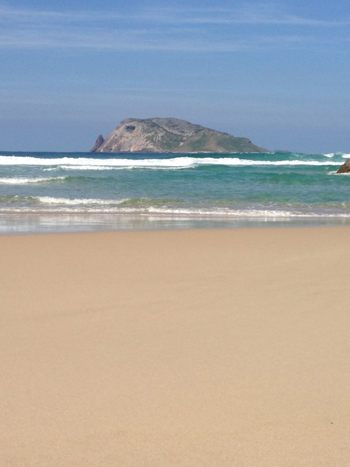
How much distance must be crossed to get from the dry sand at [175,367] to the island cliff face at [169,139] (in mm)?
105440

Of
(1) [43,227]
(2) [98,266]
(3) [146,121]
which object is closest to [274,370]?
(2) [98,266]

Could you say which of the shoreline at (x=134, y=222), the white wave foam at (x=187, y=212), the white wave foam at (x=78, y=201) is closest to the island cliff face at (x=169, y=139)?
the white wave foam at (x=78, y=201)

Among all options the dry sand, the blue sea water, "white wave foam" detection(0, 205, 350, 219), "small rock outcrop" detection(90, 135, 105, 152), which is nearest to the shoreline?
the blue sea water

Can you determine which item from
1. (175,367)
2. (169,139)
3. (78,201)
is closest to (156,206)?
(78,201)

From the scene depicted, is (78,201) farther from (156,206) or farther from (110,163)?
(110,163)

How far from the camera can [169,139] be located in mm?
123188

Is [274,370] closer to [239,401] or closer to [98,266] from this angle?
[239,401]

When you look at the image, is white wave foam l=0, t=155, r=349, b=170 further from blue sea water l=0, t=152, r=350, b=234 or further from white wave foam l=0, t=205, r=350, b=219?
white wave foam l=0, t=205, r=350, b=219

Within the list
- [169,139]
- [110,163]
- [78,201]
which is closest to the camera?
[78,201]

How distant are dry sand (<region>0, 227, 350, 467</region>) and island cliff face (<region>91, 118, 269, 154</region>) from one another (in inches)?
4151

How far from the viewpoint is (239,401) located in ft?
7.41

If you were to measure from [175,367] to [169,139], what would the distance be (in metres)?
123

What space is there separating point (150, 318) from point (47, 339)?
68cm

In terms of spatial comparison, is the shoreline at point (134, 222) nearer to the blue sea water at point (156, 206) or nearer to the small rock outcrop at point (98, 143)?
the blue sea water at point (156, 206)
